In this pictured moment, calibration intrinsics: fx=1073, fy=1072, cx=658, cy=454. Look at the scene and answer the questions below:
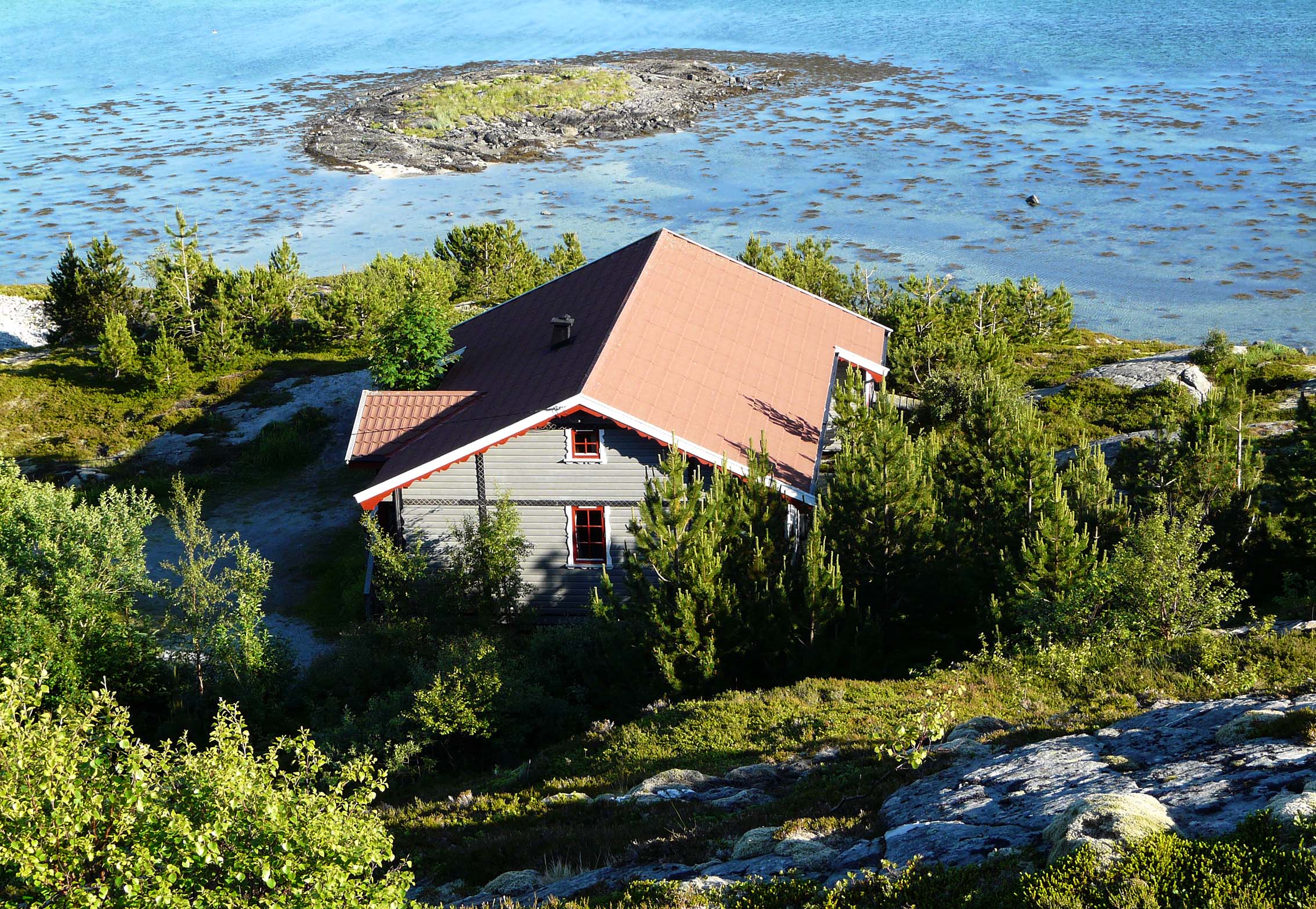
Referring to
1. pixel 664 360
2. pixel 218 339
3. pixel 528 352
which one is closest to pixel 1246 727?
pixel 664 360

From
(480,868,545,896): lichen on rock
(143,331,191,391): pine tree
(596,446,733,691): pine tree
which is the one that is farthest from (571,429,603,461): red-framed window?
(143,331,191,391): pine tree

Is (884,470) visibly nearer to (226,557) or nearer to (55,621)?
(55,621)

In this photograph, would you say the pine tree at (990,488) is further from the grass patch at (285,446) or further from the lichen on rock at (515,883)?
the grass patch at (285,446)

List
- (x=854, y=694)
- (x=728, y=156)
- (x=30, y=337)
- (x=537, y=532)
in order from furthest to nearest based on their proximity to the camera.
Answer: (x=728, y=156) < (x=30, y=337) < (x=537, y=532) < (x=854, y=694)

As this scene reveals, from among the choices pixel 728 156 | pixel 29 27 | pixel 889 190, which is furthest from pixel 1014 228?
pixel 29 27

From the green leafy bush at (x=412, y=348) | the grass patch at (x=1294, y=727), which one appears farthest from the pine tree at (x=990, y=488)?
the green leafy bush at (x=412, y=348)

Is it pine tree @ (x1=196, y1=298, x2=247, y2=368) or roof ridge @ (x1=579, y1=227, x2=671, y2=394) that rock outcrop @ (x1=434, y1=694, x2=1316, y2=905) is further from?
pine tree @ (x1=196, y1=298, x2=247, y2=368)

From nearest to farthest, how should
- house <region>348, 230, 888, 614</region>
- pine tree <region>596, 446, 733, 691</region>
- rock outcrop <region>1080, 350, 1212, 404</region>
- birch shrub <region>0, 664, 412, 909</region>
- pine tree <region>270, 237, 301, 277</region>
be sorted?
birch shrub <region>0, 664, 412, 909</region> < pine tree <region>596, 446, 733, 691</region> < house <region>348, 230, 888, 614</region> < rock outcrop <region>1080, 350, 1212, 404</region> < pine tree <region>270, 237, 301, 277</region>
